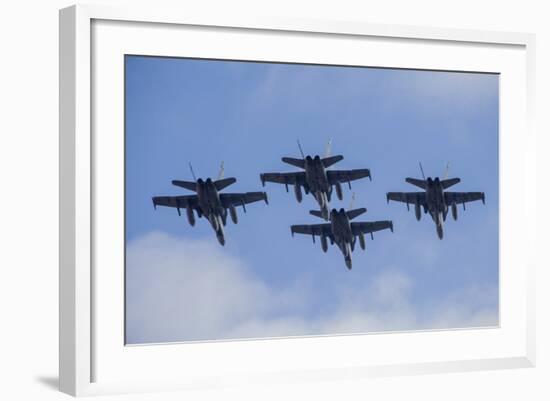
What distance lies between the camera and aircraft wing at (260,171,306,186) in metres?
5.91

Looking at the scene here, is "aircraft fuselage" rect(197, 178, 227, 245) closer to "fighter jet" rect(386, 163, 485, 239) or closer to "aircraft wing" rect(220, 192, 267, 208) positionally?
"aircraft wing" rect(220, 192, 267, 208)

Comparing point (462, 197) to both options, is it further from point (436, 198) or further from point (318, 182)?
point (318, 182)

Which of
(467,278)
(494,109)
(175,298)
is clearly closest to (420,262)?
(467,278)

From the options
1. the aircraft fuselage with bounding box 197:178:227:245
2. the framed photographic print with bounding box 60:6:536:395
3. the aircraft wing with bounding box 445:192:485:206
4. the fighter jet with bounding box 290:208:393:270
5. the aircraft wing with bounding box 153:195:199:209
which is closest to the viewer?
the framed photographic print with bounding box 60:6:536:395

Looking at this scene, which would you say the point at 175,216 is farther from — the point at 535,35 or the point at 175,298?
the point at 535,35

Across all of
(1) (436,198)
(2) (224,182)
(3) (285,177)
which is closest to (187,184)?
(2) (224,182)

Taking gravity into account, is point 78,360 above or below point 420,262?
below

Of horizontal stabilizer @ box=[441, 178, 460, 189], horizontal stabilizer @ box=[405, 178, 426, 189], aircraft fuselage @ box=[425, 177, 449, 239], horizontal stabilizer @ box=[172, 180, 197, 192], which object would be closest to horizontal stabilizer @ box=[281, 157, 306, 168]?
horizontal stabilizer @ box=[172, 180, 197, 192]

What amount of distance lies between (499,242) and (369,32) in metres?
1.84

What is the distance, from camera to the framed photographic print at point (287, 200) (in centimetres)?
549

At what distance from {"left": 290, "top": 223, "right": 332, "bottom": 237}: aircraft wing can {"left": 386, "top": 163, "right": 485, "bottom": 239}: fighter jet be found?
503 mm

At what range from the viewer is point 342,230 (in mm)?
6070

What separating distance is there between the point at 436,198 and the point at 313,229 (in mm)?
958

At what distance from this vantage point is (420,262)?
20.6 ft
